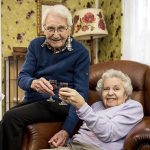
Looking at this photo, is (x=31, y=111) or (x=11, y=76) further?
(x=11, y=76)

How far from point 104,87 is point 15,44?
2247mm

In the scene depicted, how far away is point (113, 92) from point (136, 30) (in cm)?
167

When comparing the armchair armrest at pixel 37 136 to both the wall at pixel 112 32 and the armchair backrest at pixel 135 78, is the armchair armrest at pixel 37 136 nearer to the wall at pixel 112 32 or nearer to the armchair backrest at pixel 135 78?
the armchair backrest at pixel 135 78

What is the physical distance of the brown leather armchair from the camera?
168 cm

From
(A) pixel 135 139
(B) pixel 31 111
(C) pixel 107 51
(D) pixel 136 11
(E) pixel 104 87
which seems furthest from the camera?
(C) pixel 107 51

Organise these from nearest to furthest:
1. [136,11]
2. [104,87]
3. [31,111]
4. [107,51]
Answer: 1. [31,111]
2. [104,87]
3. [136,11]
4. [107,51]

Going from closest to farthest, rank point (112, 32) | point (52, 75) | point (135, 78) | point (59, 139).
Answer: point (59, 139) → point (52, 75) → point (135, 78) → point (112, 32)

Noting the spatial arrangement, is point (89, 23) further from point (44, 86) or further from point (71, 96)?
point (71, 96)

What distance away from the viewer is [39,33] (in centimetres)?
422

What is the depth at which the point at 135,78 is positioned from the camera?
243cm

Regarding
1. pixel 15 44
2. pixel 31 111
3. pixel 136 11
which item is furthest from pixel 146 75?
pixel 15 44

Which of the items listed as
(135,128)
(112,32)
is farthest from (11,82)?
(135,128)

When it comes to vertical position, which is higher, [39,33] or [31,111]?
[39,33]

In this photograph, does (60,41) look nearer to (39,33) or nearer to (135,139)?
(135,139)
